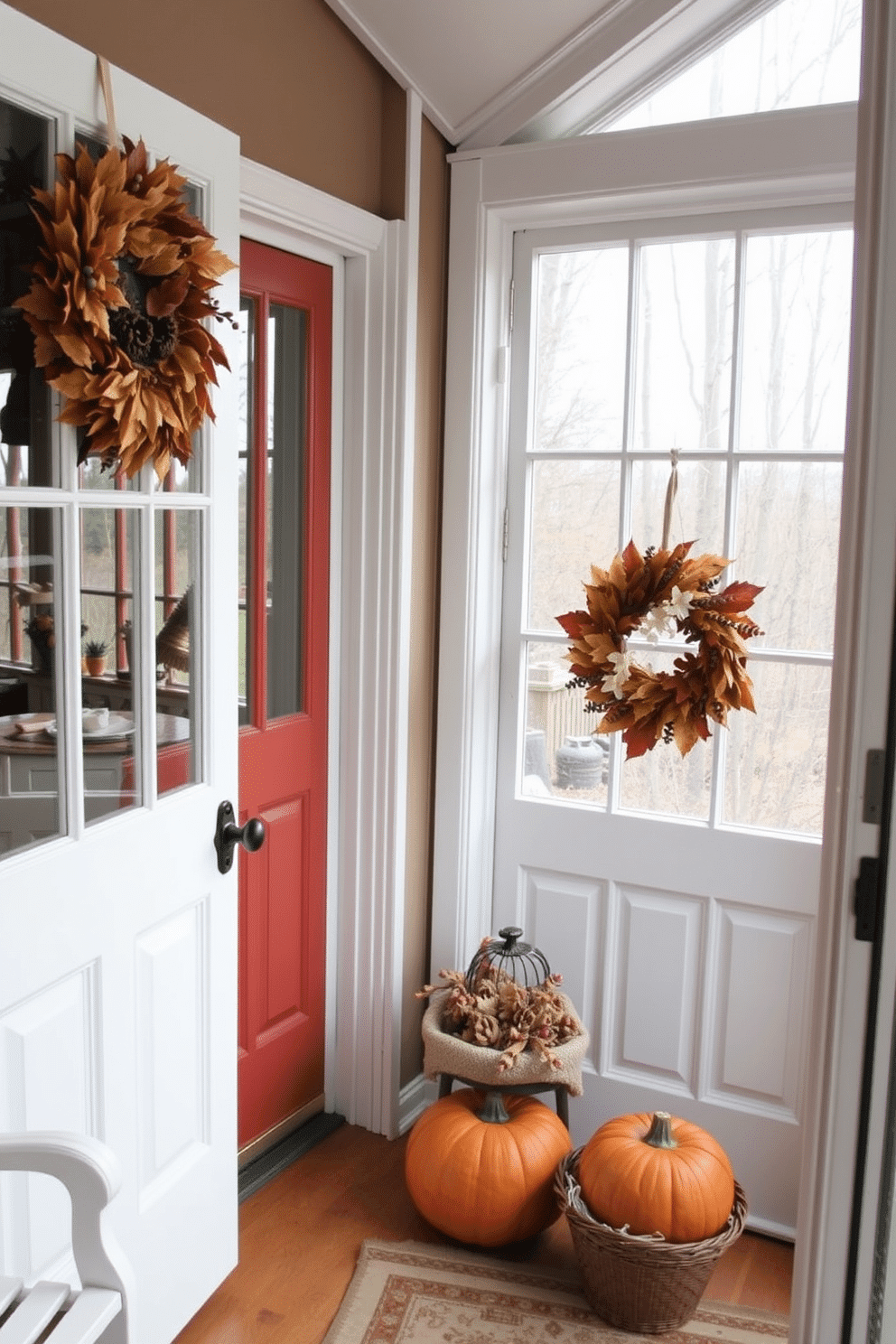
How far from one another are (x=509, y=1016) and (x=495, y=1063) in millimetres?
124

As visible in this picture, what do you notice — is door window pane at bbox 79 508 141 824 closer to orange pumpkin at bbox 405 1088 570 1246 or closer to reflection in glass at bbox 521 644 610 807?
orange pumpkin at bbox 405 1088 570 1246

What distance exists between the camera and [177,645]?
1947 mm

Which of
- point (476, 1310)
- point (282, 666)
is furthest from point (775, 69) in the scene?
point (476, 1310)

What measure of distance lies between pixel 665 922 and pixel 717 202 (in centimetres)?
152

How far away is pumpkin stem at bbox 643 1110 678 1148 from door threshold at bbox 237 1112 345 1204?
33.7 inches

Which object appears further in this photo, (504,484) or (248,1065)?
(504,484)

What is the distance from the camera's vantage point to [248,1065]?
255 centimetres

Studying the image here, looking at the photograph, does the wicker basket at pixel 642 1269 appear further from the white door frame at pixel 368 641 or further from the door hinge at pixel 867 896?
the door hinge at pixel 867 896

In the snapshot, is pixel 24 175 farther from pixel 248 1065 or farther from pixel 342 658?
pixel 248 1065

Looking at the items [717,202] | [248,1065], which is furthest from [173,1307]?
[717,202]

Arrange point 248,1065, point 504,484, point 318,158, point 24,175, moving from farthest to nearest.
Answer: point 504,484 < point 248,1065 < point 318,158 < point 24,175

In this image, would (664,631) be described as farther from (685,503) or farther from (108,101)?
(108,101)

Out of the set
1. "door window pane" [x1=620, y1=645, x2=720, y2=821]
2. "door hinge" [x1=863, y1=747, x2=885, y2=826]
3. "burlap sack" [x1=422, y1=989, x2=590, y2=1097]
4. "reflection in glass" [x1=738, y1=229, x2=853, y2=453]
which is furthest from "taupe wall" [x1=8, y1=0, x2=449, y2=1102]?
"door hinge" [x1=863, y1=747, x2=885, y2=826]

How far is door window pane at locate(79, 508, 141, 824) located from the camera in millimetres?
1758
